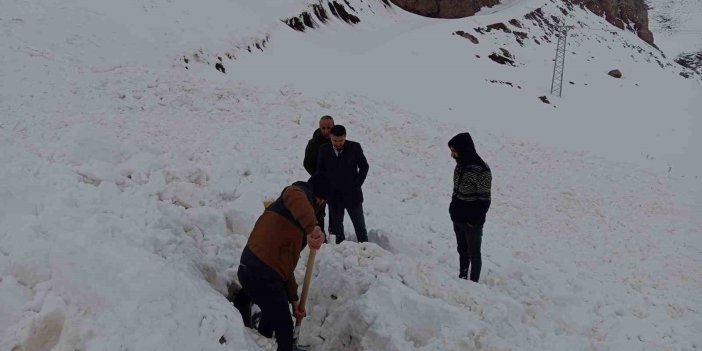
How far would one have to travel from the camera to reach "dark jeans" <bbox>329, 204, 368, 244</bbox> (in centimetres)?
693

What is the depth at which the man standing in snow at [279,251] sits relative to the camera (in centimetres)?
427

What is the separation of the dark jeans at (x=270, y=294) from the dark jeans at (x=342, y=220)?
2550mm

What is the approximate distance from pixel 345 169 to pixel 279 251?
2.54 meters

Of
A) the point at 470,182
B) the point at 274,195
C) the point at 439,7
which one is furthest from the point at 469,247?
the point at 439,7

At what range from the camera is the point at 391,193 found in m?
10.3

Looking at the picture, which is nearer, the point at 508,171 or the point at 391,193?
the point at 391,193

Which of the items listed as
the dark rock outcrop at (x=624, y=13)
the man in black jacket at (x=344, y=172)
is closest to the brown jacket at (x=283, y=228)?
the man in black jacket at (x=344, y=172)

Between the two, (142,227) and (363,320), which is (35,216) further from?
(363,320)

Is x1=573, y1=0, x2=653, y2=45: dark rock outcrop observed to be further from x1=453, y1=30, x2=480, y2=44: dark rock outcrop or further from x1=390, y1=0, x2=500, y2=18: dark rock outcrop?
x1=453, y1=30, x2=480, y2=44: dark rock outcrop

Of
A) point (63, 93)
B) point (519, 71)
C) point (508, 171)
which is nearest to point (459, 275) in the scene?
point (508, 171)

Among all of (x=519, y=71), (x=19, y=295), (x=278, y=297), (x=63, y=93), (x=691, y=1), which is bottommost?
(x=63, y=93)

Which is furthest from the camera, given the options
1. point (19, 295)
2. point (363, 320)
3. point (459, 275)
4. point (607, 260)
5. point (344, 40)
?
point (344, 40)

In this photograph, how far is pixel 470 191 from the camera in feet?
21.2

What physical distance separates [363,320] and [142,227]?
2328 millimetres
